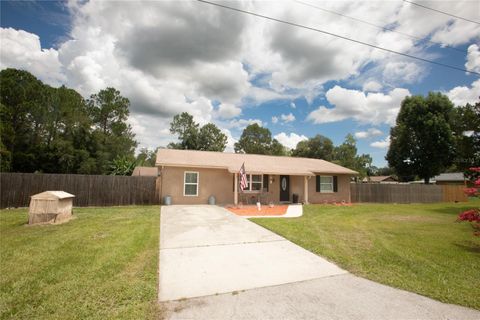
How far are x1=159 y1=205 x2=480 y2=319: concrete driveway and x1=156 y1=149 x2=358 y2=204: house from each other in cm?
895

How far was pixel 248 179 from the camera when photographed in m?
16.6

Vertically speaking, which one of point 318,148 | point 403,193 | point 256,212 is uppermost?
point 318,148

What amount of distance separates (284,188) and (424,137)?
24631mm

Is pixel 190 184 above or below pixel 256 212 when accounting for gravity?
above

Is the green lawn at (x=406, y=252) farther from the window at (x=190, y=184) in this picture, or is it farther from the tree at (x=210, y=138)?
the tree at (x=210, y=138)

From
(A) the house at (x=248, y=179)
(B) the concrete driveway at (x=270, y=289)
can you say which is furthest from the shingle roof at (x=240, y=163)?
(B) the concrete driveway at (x=270, y=289)

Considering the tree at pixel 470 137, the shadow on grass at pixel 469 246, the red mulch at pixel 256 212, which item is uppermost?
the tree at pixel 470 137

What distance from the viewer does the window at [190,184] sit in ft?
50.0

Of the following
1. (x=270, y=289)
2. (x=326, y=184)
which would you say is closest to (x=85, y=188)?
(x=270, y=289)

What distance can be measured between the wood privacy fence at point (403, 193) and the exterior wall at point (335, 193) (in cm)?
75

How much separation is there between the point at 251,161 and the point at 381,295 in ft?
48.9

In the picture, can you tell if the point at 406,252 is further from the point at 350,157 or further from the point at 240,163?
the point at 350,157

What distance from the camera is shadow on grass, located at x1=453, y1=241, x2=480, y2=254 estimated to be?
632 cm

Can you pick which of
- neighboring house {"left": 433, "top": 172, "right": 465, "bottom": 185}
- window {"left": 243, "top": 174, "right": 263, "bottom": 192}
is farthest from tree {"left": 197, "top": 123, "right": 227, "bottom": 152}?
neighboring house {"left": 433, "top": 172, "right": 465, "bottom": 185}
